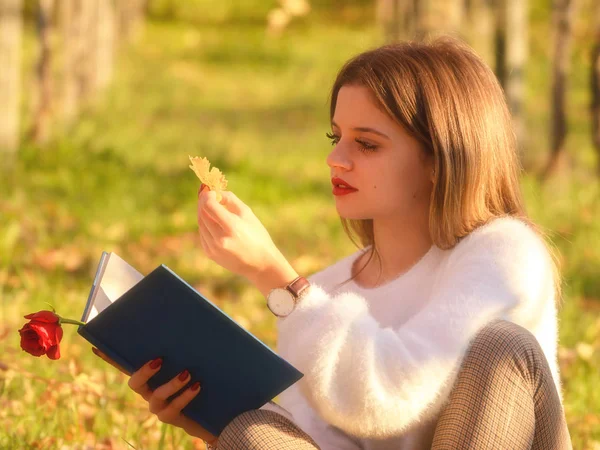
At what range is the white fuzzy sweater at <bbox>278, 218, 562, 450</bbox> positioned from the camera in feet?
6.59

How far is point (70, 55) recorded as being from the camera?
9.28 m

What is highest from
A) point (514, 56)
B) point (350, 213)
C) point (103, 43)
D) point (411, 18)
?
point (350, 213)

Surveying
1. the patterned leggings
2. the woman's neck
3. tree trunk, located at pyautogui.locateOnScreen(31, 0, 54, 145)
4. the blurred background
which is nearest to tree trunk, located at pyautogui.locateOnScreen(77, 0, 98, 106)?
the blurred background

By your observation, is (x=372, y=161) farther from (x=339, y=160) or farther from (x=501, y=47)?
(x=501, y=47)

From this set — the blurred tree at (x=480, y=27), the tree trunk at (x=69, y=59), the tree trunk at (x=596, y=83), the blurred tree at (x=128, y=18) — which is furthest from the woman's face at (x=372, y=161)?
the blurred tree at (x=128, y=18)

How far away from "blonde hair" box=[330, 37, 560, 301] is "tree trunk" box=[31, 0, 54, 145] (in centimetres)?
546

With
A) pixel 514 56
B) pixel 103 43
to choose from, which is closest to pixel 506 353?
pixel 514 56

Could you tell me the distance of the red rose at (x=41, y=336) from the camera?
6.70 ft

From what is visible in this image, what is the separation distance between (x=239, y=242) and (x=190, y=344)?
232 millimetres

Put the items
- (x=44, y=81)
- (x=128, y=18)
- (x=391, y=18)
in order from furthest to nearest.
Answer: (x=128, y=18) → (x=391, y=18) → (x=44, y=81)

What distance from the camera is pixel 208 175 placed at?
2.11m

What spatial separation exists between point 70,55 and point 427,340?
7.83m

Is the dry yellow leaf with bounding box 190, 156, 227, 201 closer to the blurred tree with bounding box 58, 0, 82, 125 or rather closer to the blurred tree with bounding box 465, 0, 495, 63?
the blurred tree with bounding box 58, 0, 82, 125

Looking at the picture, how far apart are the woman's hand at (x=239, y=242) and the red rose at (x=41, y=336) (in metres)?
0.36
